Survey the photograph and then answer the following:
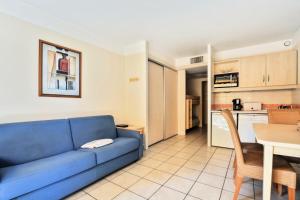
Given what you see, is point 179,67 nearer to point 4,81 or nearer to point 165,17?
point 165,17

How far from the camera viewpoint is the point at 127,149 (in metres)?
2.49

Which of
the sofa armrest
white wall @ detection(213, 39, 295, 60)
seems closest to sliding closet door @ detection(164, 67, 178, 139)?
white wall @ detection(213, 39, 295, 60)

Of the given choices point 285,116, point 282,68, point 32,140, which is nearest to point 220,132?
point 285,116

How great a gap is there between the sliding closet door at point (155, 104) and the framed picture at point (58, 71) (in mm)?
1688

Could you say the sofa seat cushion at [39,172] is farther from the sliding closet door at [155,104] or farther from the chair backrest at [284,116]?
the chair backrest at [284,116]

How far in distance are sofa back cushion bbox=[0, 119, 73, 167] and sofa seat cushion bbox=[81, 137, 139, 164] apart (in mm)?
465

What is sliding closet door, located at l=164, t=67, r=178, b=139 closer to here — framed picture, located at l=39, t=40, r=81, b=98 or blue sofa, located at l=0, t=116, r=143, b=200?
blue sofa, located at l=0, t=116, r=143, b=200

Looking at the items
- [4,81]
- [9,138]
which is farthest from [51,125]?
[4,81]

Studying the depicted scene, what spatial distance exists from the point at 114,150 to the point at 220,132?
2595 mm

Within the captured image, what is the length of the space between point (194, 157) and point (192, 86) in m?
4.21

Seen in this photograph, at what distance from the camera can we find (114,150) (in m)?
2.26

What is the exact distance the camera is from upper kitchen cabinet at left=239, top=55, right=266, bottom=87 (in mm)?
3395

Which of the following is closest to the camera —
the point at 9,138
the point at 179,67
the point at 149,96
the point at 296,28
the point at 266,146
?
the point at 266,146

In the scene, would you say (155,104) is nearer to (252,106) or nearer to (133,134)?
(133,134)
